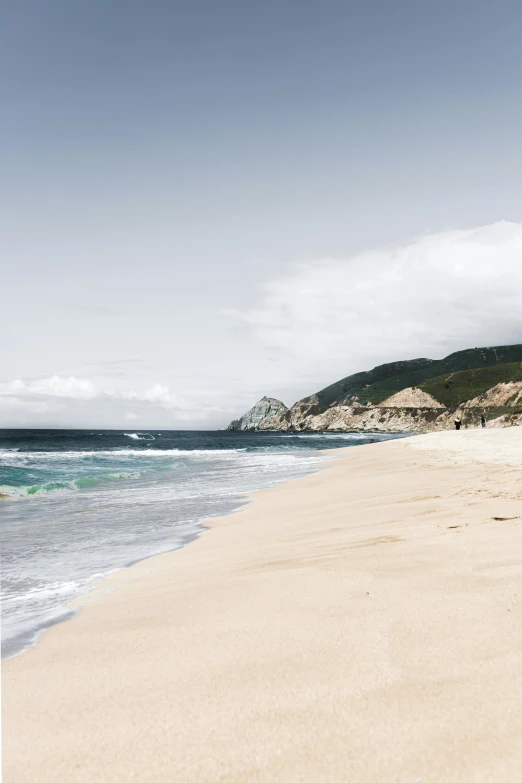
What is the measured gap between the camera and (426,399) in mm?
153625

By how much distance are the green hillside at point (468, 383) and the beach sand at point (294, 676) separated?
148 metres

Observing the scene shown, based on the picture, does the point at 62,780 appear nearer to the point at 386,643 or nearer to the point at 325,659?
the point at 325,659

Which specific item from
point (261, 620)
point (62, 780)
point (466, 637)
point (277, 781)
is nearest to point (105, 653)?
point (261, 620)

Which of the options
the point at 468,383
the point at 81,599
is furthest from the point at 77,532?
the point at 468,383

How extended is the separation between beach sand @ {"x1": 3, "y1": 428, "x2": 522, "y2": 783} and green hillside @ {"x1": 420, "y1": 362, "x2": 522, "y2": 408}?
147641 millimetres

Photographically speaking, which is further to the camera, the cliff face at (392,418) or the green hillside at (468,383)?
the green hillside at (468,383)

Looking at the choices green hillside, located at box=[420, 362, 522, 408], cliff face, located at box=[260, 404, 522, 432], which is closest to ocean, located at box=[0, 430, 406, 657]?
cliff face, located at box=[260, 404, 522, 432]

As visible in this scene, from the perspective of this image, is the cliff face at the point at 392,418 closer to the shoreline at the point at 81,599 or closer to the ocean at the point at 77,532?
A: the ocean at the point at 77,532

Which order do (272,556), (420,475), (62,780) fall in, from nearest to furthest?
(62,780), (272,556), (420,475)

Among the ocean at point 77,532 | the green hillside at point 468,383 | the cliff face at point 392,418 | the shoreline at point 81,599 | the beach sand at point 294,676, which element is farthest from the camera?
the green hillside at point 468,383

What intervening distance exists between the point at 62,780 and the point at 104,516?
30.0 ft

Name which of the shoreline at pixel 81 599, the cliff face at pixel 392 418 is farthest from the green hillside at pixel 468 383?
the shoreline at pixel 81 599

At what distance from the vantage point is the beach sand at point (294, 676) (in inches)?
66.2

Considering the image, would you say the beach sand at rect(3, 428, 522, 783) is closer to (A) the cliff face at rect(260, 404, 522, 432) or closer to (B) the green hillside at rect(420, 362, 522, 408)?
(A) the cliff face at rect(260, 404, 522, 432)
